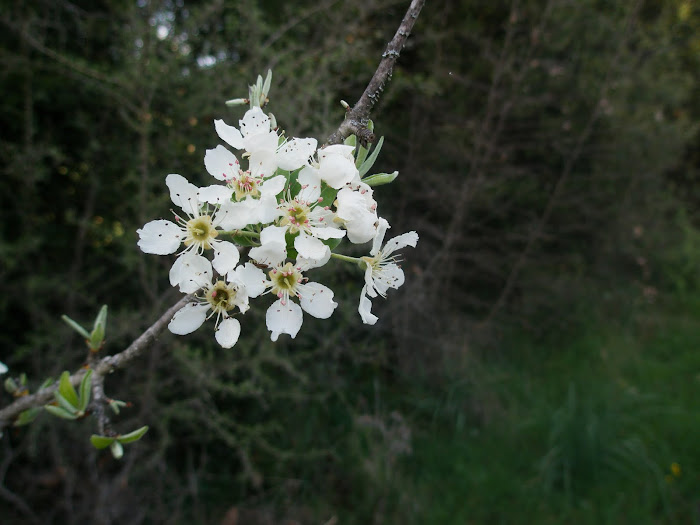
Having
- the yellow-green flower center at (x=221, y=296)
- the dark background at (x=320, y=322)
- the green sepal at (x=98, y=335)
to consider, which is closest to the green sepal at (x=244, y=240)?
the yellow-green flower center at (x=221, y=296)

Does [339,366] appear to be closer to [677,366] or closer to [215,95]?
[215,95]

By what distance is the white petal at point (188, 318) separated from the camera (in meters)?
0.89

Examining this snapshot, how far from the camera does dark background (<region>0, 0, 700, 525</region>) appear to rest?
2.54 meters

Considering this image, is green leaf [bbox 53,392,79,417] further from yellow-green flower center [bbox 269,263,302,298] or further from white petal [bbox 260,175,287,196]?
white petal [bbox 260,175,287,196]

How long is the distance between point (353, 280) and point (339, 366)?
482mm

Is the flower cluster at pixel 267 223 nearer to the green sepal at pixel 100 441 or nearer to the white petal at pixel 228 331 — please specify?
the white petal at pixel 228 331

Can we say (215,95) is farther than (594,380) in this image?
No

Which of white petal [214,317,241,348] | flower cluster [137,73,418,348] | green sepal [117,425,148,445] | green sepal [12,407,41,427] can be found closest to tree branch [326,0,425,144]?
flower cluster [137,73,418,348]

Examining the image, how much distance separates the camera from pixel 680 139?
491 centimetres

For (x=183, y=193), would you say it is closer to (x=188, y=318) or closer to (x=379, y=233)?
(x=188, y=318)

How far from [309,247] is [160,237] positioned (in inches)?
12.8

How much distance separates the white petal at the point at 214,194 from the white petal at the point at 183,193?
0.06 metres

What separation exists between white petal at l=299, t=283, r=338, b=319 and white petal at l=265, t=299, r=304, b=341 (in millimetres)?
Result: 19

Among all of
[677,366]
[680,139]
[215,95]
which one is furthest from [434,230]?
[680,139]
